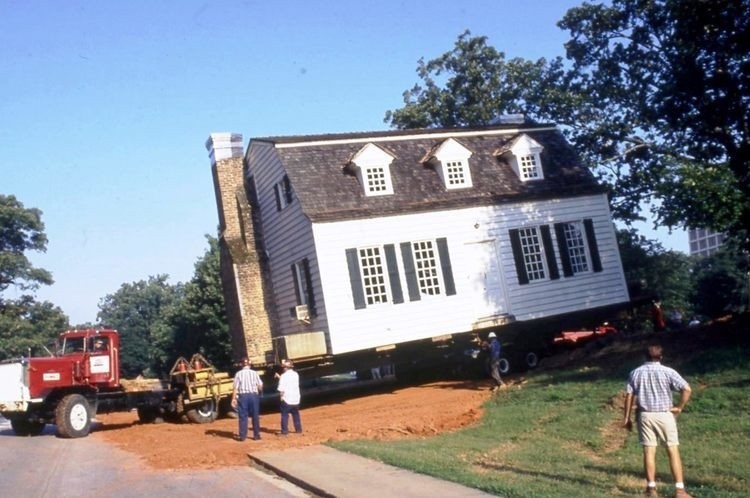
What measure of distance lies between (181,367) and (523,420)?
36.6ft

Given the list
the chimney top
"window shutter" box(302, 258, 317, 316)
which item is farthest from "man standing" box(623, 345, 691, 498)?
the chimney top

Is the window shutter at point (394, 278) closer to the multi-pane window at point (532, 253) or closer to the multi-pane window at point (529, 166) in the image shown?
the multi-pane window at point (532, 253)

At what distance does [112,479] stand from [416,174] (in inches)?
626

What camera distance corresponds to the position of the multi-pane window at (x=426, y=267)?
26.4 metres

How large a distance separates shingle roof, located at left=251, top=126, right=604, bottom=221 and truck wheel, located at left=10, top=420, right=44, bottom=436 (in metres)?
9.41

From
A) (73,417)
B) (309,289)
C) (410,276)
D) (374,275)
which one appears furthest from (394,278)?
(73,417)

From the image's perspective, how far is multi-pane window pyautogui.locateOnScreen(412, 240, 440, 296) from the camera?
26.4 meters

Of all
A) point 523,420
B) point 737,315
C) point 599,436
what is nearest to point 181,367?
point 523,420

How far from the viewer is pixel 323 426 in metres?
20.0

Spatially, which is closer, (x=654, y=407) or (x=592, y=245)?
(x=654, y=407)

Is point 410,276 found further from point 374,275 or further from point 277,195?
point 277,195

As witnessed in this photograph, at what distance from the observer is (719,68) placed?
73.2 feet

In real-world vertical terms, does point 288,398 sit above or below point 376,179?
Answer: below

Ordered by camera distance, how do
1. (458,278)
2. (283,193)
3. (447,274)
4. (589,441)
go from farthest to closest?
(283,193), (458,278), (447,274), (589,441)
